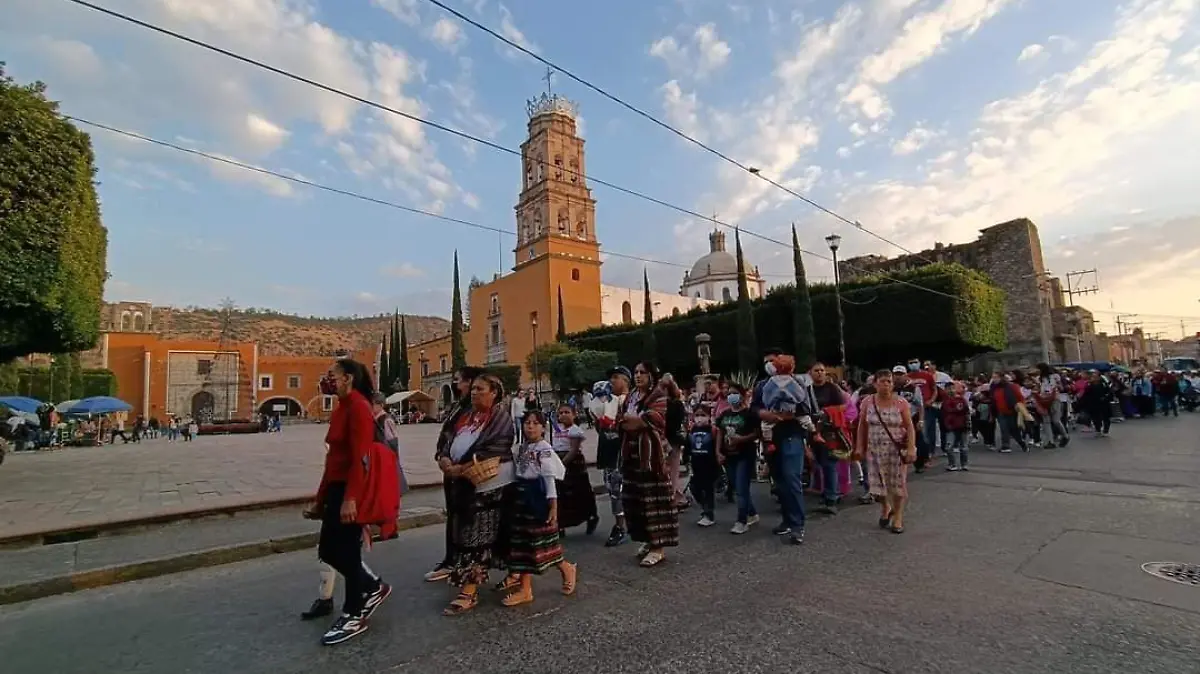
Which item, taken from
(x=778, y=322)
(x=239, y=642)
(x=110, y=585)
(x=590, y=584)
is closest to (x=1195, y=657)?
(x=590, y=584)

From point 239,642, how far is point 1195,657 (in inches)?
203

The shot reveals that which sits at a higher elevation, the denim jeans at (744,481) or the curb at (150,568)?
the denim jeans at (744,481)

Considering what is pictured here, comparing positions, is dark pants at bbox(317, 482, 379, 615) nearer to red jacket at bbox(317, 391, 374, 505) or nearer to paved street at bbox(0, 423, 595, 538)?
red jacket at bbox(317, 391, 374, 505)

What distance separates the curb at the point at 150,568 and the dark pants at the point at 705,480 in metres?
4.28

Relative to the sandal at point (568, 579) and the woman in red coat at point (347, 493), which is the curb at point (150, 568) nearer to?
the woman in red coat at point (347, 493)

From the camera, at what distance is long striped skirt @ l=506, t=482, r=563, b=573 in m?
4.06

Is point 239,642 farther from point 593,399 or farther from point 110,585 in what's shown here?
point 593,399

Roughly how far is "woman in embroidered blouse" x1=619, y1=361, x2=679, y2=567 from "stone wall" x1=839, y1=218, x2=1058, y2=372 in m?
42.8

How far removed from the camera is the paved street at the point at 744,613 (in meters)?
3.06

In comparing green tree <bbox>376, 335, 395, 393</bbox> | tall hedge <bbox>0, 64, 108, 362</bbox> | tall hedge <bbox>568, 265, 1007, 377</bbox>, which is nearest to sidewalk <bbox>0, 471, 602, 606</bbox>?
tall hedge <bbox>0, 64, 108, 362</bbox>

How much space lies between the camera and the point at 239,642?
3.55 metres

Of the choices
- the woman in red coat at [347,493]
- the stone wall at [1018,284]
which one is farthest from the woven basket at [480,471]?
the stone wall at [1018,284]

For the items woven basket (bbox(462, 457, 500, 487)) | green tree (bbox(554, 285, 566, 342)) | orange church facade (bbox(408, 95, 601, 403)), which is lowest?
woven basket (bbox(462, 457, 500, 487))

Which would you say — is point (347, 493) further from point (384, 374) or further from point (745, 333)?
point (384, 374)
